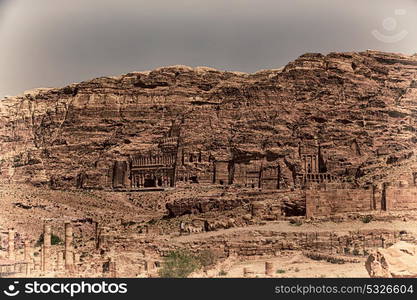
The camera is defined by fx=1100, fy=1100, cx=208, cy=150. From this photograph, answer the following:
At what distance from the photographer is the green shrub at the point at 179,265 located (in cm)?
3769

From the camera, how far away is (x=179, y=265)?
3947cm

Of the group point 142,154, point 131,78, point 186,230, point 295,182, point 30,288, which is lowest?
point 30,288

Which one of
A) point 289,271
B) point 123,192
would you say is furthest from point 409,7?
point 123,192

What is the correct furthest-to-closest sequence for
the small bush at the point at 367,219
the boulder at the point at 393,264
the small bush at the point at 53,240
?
1. the small bush at the point at 53,240
2. the small bush at the point at 367,219
3. the boulder at the point at 393,264

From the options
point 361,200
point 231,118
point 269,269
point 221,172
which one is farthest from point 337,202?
point 231,118

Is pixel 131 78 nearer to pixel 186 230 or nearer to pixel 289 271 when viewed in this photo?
pixel 186 230

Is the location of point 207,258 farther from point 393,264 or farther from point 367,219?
point 393,264

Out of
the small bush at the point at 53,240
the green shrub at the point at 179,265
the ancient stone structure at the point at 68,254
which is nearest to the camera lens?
the green shrub at the point at 179,265

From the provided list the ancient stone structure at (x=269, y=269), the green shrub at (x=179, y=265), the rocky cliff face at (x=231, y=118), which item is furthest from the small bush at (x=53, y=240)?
the ancient stone structure at (x=269, y=269)

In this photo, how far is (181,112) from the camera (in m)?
88.1

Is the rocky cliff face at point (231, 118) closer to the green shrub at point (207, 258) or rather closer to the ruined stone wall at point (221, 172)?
the ruined stone wall at point (221, 172)

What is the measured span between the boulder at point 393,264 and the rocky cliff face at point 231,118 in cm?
1901

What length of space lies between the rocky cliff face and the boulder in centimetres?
1901

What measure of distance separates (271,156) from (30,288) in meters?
37.3
